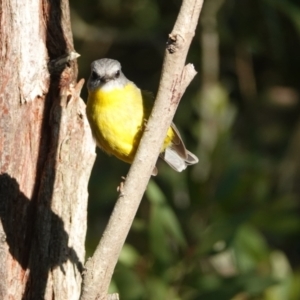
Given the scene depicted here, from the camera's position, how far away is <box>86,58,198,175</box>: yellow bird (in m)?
3.85

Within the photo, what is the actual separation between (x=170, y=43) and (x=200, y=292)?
97.5 inches

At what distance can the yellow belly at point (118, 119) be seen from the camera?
385 centimetres

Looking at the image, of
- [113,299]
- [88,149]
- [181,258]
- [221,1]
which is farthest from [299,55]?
[113,299]

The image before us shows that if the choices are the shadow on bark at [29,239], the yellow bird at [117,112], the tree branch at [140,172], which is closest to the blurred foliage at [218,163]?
the yellow bird at [117,112]

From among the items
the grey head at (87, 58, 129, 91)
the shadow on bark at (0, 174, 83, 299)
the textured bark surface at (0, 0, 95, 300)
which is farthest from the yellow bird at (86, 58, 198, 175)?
the shadow on bark at (0, 174, 83, 299)

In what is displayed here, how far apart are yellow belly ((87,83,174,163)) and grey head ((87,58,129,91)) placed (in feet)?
0.14

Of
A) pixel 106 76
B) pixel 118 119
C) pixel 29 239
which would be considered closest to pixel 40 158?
pixel 29 239

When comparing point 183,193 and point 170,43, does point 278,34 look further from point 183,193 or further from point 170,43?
point 170,43

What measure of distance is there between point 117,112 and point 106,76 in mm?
241

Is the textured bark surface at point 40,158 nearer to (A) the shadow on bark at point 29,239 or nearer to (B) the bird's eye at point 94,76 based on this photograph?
(A) the shadow on bark at point 29,239

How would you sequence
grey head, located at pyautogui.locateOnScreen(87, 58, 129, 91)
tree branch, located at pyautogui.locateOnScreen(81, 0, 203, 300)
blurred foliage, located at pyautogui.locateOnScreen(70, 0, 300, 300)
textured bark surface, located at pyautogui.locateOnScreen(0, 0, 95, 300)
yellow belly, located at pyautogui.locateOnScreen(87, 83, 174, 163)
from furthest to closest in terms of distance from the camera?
blurred foliage, located at pyautogui.locateOnScreen(70, 0, 300, 300)
grey head, located at pyautogui.locateOnScreen(87, 58, 129, 91)
yellow belly, located at pyautogui.locateOnScreen(87, 83, 174, 163)
textured bark surface, located at pyautogui.locateOnScreen(0, 0, 95, 300)
tree branch, located at pyautogui.locateOnScreen(81, 0, 203, 300)

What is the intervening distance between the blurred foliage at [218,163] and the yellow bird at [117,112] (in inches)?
35.7

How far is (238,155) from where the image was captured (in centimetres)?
588

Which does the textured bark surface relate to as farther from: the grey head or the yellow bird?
the grey head
